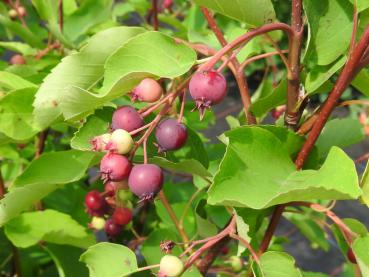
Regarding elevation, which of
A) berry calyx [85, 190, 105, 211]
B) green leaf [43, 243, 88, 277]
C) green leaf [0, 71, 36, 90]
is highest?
green leaf [0, 71, 36, 90]

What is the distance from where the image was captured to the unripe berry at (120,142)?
55 cm

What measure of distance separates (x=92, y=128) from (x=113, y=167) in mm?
89

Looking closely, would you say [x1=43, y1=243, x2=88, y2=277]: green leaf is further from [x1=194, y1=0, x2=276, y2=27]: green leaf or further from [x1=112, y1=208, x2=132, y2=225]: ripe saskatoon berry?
[x1=194, y1=0, x2=276, y2=27]: green leaf

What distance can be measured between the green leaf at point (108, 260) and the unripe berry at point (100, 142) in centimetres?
12

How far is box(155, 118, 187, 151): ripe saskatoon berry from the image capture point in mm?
566

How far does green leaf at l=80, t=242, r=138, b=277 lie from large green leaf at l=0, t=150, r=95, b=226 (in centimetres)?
9

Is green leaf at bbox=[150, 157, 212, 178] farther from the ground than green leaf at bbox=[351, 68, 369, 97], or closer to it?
closer to it

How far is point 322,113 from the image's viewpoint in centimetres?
60

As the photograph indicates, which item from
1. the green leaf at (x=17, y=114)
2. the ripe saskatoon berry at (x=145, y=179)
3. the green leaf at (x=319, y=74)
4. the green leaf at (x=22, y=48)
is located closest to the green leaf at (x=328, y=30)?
the green leaf at (x=319, y=74)

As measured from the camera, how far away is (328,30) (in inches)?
24.1

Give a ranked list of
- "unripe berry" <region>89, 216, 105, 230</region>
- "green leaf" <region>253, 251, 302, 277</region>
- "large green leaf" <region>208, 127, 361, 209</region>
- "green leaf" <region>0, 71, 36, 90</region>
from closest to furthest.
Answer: "large green leaf" <region>208, 127, 361, 209</region>, "green leaf" <region>253, 251, 302, 277</region>, "green leaf" <region>0, 71, 36, 90</region>, "unripe berry" <region>89, 216, 105, 230</region>

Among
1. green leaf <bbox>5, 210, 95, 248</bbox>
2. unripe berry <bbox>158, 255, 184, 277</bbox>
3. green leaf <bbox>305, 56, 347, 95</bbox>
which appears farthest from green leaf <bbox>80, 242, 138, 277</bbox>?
green leaf <bbox>305, 56, 347, 95</bbox>

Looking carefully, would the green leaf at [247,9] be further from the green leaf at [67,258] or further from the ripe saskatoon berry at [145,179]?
the green leaf at [67,258]

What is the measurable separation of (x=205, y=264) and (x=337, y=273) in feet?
6.15
